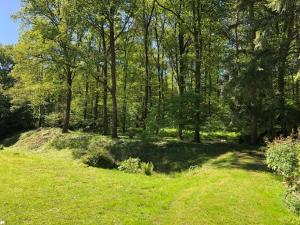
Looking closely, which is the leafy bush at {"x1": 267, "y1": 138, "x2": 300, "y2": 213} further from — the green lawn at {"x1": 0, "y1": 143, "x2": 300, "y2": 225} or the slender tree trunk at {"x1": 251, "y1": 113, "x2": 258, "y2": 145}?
the slender tree trunk at {"x1": 251, "y1": 113, "x2": 258, "y2": 145}

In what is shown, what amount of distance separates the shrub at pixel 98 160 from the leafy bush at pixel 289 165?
10.6 m

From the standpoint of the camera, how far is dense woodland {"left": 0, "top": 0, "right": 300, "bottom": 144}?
2319 cm

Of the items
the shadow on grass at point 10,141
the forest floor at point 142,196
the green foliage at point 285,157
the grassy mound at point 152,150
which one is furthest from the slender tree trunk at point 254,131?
the shadow on grass at point 10,141

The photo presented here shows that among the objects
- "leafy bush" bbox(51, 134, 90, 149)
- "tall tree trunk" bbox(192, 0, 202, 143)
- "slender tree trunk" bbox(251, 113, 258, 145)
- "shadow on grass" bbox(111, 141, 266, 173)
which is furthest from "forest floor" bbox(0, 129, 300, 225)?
"leafy bush" bbox(51, 134, 90, 149)

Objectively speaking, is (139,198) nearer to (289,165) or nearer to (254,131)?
(289,165)

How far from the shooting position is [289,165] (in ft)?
42.8

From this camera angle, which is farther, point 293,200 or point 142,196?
point 142,196

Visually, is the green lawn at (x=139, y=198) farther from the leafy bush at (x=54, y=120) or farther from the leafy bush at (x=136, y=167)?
the leafy bush at (x=54, y=120)

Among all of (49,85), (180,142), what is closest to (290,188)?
(180,142)

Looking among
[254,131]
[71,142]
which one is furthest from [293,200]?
[71,142]

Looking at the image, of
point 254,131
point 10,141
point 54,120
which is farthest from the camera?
point 54,120

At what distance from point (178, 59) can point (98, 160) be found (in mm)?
15819

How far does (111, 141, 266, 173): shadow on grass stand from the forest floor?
1.65 ft

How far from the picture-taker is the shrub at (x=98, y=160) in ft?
74.8
